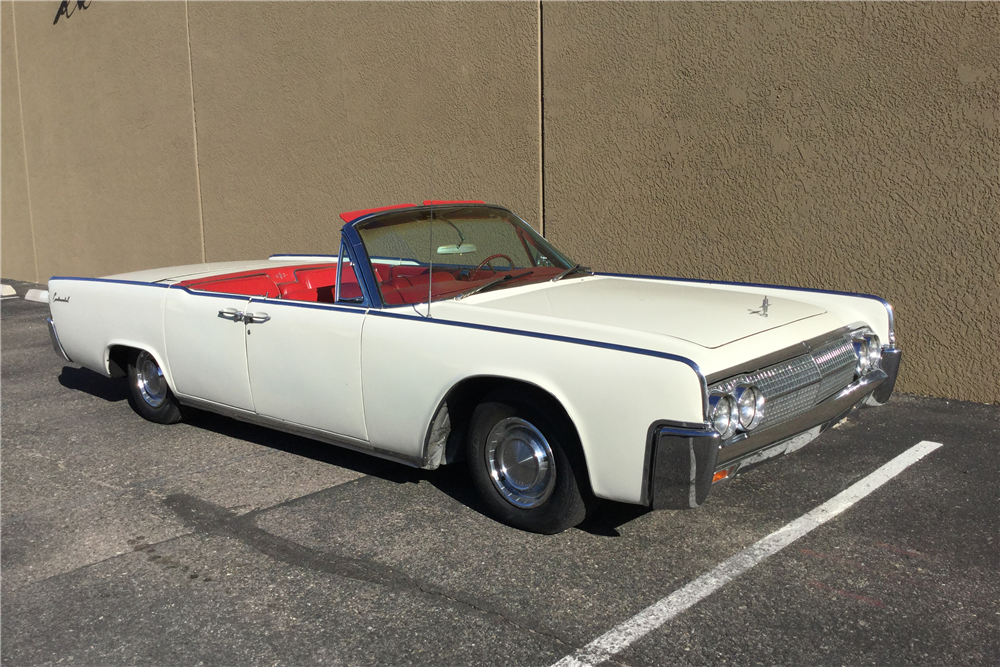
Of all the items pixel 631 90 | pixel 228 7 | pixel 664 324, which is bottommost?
pixel 664 324

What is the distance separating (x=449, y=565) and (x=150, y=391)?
305 centimetres

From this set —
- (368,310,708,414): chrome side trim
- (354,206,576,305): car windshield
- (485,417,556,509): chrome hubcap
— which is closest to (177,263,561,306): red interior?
(354,206,576,305): car windshield

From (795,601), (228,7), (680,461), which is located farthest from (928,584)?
(228,7)

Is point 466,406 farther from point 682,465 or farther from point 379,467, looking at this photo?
point 682,465

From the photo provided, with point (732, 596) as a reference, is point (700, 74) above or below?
above

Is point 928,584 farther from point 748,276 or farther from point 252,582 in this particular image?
point 748,276

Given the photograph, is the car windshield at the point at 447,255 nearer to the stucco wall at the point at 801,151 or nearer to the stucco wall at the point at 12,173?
the stucco wall at the point at 801,151

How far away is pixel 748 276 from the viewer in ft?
20.8

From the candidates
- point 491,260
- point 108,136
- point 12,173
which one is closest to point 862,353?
point 491,260

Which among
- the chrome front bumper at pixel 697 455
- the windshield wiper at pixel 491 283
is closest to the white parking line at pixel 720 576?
the chrome front bumper at pixel 697 455

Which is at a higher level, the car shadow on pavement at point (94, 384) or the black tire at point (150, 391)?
the black tire at point (150, 391)

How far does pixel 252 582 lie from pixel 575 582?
4.15 feet

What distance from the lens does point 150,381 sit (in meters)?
5.54

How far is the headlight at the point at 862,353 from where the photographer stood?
4.01 m
